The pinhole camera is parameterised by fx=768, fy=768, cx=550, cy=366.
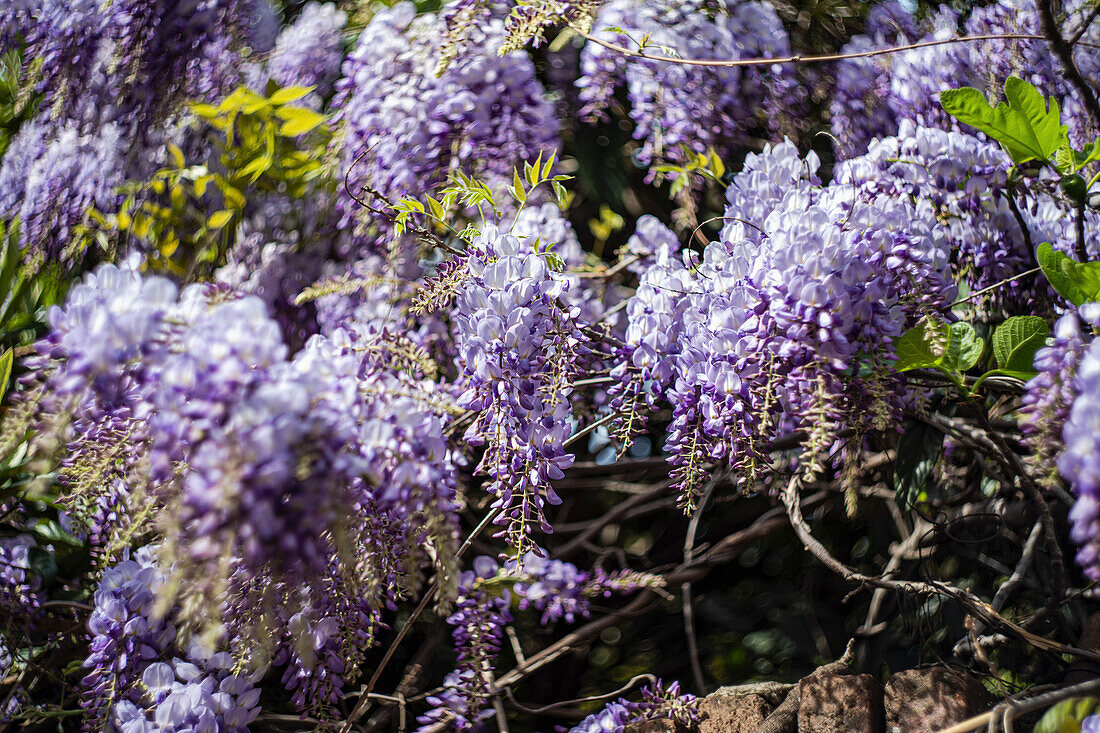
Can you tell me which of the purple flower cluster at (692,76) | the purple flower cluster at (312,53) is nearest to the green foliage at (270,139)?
the purple flower cluster at (312,53)

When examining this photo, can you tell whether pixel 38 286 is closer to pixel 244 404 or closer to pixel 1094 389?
pixel 244 404

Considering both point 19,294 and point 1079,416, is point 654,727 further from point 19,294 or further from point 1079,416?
point 19,294

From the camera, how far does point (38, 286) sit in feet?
4.68

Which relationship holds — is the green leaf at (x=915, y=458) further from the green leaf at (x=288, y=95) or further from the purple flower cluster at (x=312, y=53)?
the purple flower cluster at (x=312, y=53)

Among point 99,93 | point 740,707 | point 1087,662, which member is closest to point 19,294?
point 99,93

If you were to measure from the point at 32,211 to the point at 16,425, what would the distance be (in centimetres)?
113

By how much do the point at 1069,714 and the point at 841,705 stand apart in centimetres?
36

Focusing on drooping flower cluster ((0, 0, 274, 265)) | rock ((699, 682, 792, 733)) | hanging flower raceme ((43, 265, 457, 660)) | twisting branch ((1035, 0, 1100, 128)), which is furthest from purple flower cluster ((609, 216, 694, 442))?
drooping flower cluster ((0, 0, 274, 265))

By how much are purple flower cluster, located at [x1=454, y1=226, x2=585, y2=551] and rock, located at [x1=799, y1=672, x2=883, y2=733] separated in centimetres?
43

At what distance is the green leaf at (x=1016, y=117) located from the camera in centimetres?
90

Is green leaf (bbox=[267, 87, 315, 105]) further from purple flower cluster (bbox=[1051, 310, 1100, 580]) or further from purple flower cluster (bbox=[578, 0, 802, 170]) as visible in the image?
purple flower cluster (bbox=[1051, 310, 1100, 580])

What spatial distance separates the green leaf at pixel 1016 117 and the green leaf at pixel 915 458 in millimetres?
380

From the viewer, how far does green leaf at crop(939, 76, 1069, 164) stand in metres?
0.90

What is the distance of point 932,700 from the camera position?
36.3 inches
